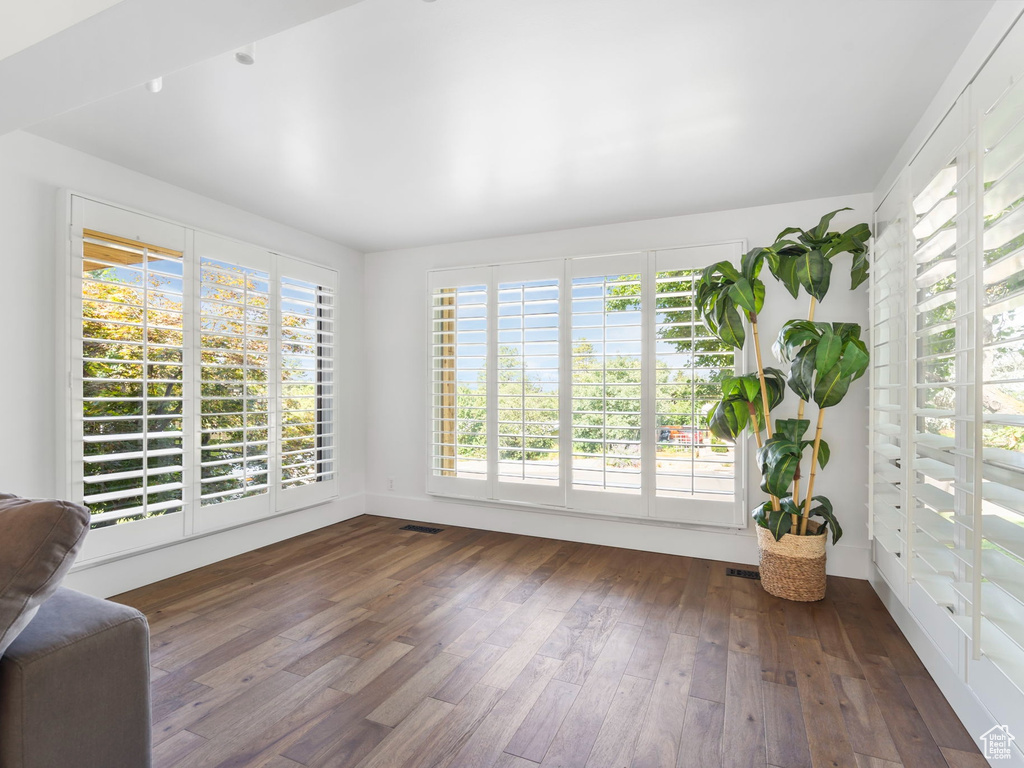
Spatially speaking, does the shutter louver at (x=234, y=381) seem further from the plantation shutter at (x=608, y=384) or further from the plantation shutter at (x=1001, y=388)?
the plantation shutter at (x=1001, y=388)

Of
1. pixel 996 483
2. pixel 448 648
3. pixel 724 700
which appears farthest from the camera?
pixel 448 648

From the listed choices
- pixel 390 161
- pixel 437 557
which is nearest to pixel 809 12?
pixel 390 161

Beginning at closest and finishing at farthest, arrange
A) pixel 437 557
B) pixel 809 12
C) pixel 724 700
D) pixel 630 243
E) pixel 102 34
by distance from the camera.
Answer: pixel 102 34 < pixel 809 12 < pixel 724 700 < pixel 437 557 < pixel 630 243

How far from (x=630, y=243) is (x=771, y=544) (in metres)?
2.23

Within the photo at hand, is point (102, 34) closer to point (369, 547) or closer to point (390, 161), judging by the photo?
point (390, 161)

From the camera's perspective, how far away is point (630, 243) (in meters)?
3.85

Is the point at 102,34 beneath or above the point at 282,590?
above

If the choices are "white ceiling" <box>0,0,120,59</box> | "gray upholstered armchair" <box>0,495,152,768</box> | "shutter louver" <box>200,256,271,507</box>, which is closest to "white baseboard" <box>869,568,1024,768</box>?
"gray upholstered armchair" <box>0,495,152,768</box>

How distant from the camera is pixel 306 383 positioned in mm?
4051

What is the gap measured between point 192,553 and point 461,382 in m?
2.21

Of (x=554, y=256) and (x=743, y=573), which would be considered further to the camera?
(x=554, y=256)

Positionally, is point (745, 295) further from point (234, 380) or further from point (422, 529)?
point (234, 380)

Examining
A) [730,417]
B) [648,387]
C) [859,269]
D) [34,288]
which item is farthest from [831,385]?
[34,288]

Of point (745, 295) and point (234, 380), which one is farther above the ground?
point (745, 295)
